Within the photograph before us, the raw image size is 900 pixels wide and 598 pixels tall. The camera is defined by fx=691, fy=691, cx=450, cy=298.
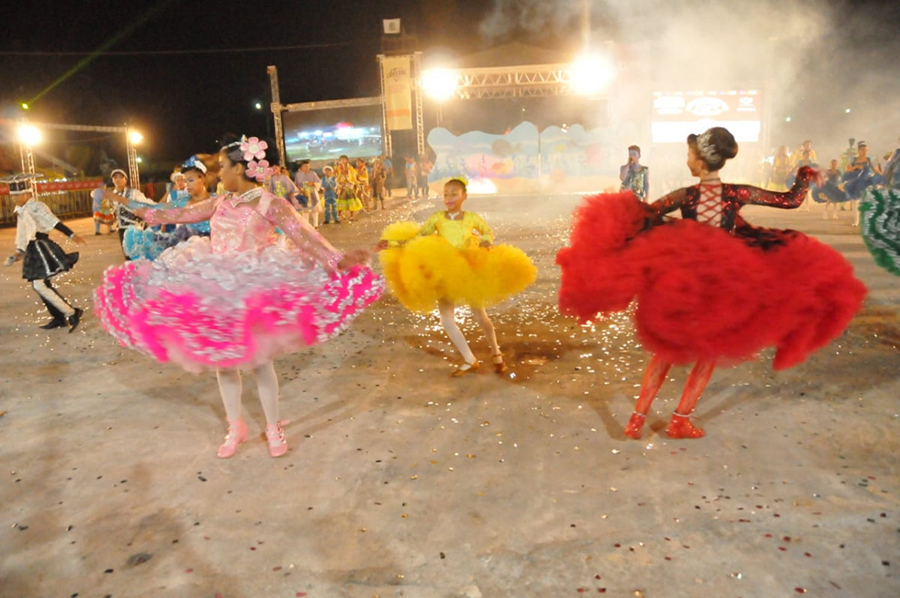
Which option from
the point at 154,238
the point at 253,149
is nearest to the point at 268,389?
the point at 253,149

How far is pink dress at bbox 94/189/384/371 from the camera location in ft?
12.1

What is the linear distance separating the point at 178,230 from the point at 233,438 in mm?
2923

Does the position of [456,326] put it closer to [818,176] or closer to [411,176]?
[818,176]

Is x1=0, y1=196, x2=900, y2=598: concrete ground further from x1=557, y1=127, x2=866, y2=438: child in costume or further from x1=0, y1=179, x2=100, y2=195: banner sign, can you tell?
x1=0, y1=179, x2=100, y2=195: banner sign

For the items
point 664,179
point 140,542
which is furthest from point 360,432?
point 664,179

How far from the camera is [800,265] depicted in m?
3.77

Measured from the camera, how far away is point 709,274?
3.64m

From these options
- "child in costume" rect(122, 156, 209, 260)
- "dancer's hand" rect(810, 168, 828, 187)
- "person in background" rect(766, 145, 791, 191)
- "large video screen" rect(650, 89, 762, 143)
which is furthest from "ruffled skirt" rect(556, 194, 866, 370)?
"large video screen" rect(650, 89, 762, 143)

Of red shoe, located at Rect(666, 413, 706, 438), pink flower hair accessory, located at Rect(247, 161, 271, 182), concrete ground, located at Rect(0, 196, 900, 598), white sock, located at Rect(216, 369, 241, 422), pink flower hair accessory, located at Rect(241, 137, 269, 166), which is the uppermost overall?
pink flower hair accessory, located at Rect(241, 137, 269, 166)

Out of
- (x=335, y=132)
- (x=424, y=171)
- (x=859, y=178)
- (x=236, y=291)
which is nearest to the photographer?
(x=236, y=291)

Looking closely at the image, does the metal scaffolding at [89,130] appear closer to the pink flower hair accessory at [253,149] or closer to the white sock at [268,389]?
the pink flower hair accessory at [253,149]

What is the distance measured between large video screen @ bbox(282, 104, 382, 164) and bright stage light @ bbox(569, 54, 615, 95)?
9.90 m

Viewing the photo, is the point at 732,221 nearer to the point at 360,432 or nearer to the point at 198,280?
the point at 360,432

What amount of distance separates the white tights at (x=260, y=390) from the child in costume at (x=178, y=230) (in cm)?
185
